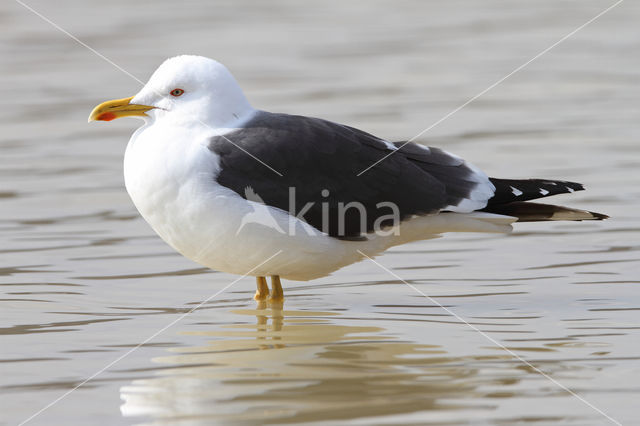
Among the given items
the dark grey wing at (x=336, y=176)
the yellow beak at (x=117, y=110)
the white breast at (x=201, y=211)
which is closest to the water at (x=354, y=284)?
the white breast at (x=201, y=211)

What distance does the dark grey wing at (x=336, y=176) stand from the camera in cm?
574

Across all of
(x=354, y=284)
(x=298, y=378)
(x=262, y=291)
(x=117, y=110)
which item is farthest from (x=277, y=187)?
(x=298, y=378)

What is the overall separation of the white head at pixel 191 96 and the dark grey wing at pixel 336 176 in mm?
143

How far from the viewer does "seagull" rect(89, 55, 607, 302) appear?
559 cm

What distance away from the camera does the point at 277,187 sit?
5.78 m

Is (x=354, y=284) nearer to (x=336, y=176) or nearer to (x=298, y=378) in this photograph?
(x=336, y=176)

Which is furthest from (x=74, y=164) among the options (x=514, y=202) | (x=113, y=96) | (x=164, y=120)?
(x=514, y=202)

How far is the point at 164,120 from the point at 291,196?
0.74 meters

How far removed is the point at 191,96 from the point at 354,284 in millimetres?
1517

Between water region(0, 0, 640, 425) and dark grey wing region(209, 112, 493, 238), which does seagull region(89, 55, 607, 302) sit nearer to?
dark grey wing region(209, 112, 493, 238)

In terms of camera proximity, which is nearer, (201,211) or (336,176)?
(201,211)

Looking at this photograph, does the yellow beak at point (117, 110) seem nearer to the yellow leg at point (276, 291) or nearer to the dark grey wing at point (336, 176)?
the dark grey wing at point (336, 176)

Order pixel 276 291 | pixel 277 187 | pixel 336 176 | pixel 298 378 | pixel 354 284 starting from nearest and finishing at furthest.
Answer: pixel 298 378 < pixel 277 187 < pixel 336 176 < pixel 276 291 < pixel 354 284

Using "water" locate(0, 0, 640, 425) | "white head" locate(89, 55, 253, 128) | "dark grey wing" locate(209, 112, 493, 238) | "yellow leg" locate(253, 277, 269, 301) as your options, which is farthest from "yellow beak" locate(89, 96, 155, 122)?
"yellow leg" locate(253, 277, 269, 301)
